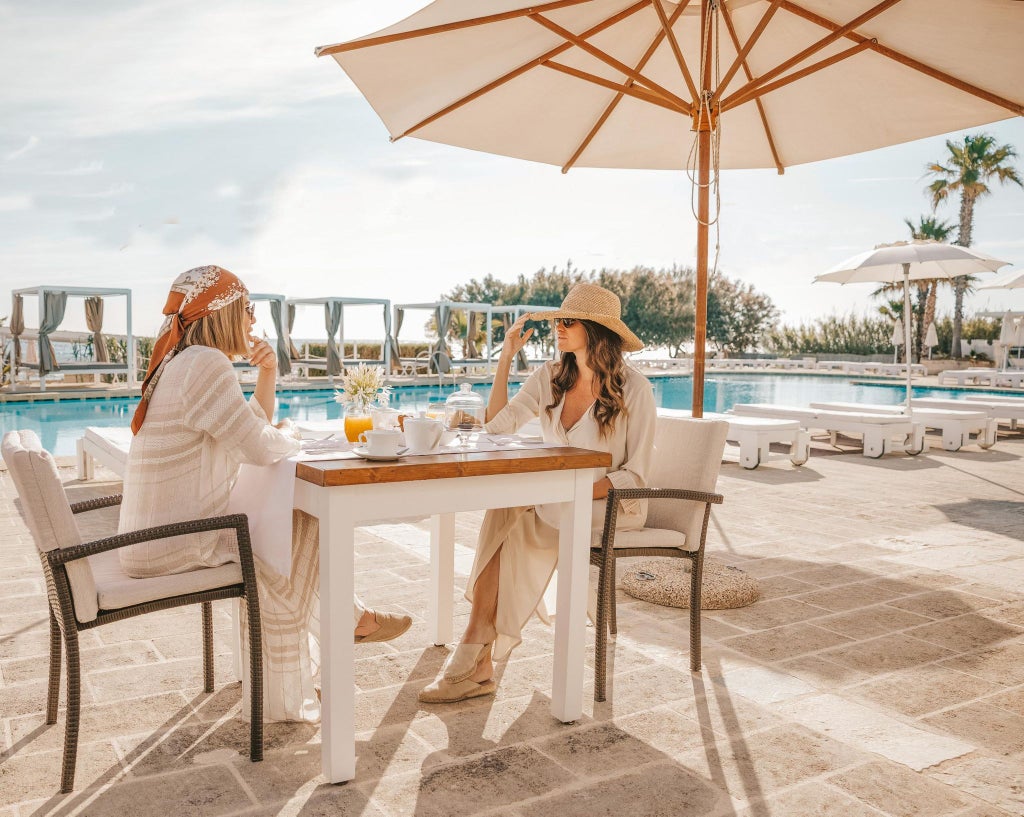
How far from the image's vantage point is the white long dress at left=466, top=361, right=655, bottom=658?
8.90 feet

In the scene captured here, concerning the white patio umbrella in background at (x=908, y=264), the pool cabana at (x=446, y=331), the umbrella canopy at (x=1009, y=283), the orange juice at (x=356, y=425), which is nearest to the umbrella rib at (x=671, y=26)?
the orange juice at (x=356, y=425)

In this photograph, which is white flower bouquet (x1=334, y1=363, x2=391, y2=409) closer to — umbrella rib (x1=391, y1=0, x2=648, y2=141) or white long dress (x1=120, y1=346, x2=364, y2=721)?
white long dress (x1=120, y1=346, x2=364, y2=721)

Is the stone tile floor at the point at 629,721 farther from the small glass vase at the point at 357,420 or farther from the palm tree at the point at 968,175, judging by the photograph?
the palm tree at the point at 968,175

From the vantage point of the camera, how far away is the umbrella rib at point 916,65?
3.37m

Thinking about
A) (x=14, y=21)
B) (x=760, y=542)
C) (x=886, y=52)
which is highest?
(x=14, y=21)

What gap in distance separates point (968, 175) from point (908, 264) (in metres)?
21.4

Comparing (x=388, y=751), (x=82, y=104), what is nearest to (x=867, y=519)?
(x=388, y=751)

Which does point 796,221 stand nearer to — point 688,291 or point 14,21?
point 688,291

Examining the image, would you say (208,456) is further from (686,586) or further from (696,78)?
(696,78)

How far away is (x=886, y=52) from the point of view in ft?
11.4

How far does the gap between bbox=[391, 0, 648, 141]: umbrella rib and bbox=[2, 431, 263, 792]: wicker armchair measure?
7.98 ft

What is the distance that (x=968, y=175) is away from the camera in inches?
1055

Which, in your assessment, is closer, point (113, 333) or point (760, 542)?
point (760, 542)

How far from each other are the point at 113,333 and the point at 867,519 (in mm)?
15852
